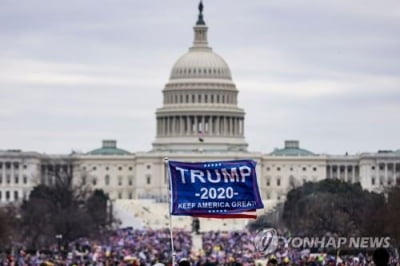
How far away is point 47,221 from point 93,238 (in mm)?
4239

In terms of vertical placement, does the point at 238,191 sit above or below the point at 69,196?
below

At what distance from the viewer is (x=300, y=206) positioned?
118750 millimetres

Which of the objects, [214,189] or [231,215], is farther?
→ [231,215]

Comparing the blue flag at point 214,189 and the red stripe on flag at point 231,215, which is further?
the blue flag at point 214,189

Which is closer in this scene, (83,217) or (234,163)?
(234,163)

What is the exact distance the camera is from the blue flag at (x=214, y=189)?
2392cm

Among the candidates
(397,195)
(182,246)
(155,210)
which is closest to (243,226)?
(155,210)

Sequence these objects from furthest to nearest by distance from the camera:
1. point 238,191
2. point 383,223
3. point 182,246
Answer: point 182,246 < point 383,223 < point 238,191

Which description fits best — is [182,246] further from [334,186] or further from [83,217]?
[334,186]

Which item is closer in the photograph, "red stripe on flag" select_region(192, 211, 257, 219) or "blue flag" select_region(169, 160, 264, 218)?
"red stripe on flag" select_region(192, 211, 257, 219)

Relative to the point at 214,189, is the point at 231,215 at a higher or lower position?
lower

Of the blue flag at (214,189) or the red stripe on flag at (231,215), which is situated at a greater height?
the blue flag at (214,189)

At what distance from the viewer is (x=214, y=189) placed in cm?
2389

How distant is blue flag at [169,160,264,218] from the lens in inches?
942
